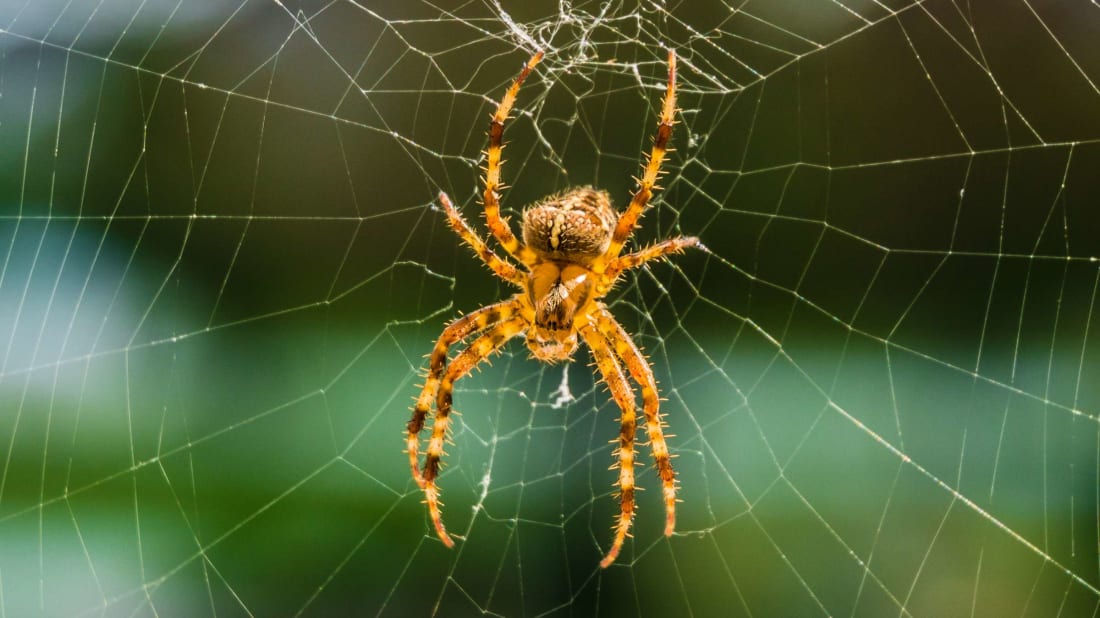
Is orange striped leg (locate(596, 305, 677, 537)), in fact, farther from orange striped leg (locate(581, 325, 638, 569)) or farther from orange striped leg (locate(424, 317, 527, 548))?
orange striped leg (locate(424, 317, 527, 548))

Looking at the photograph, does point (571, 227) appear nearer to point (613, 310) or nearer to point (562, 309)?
point (562, 309)

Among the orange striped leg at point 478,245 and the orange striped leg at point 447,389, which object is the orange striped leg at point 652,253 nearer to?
the orange striped leg at point 478,245

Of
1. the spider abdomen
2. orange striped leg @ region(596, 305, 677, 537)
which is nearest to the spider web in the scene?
the spider abdomen

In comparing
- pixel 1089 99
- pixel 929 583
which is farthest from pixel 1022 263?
pixel 929 583

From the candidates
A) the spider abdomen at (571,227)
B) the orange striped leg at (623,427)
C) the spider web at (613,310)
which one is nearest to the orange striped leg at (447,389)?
the orange striped leg at (623,427)

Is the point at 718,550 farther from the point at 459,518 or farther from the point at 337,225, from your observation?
the point at 337,225

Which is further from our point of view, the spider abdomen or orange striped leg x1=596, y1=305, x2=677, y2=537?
orange striped leg x1=596, y1=305, x2=677, y2=537

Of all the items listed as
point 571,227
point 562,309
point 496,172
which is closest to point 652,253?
point 571,227
